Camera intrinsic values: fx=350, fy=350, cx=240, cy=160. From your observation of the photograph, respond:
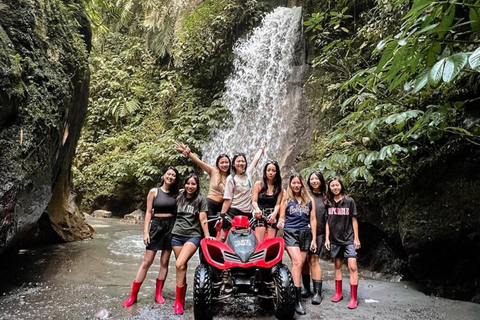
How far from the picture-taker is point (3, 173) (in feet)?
12.5

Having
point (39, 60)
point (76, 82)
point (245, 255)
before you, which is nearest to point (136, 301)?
point (245, 255)

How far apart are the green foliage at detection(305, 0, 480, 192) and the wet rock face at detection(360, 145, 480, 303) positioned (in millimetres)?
318

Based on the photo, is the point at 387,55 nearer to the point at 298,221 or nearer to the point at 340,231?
the point at 298,221

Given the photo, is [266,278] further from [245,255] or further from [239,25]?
[239,25]

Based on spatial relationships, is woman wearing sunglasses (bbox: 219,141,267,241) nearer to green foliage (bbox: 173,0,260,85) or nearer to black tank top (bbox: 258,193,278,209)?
black tank top (bbox: 258,193,278,209)

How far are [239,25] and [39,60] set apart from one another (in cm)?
1133

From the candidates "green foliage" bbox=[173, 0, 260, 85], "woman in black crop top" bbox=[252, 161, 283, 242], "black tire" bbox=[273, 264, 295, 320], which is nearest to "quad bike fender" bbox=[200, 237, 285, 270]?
"black tire" bbox=[273, 264, 295, 320]

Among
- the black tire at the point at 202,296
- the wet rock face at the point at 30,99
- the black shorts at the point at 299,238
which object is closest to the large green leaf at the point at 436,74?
the black tire at the point at 202,296

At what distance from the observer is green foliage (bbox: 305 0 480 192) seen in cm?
210

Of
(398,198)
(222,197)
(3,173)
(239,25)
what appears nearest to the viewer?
(3,173)

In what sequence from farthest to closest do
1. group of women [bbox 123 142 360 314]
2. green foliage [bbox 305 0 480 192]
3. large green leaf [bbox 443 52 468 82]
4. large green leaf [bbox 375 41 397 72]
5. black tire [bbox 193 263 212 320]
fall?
group of women [bbox 123 142 360 314]
black tire [bbox 193 263 212 320]
large green leaf [bbox 375 41 397 72]
green foliage [bbox 305 0 480 192]
large green leaf [bbox 443 52 468 82]

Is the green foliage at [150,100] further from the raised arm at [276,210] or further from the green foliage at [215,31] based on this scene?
the raised arm at [276,210]

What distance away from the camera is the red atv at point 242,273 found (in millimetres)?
3350

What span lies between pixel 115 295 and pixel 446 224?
14.2 ft
